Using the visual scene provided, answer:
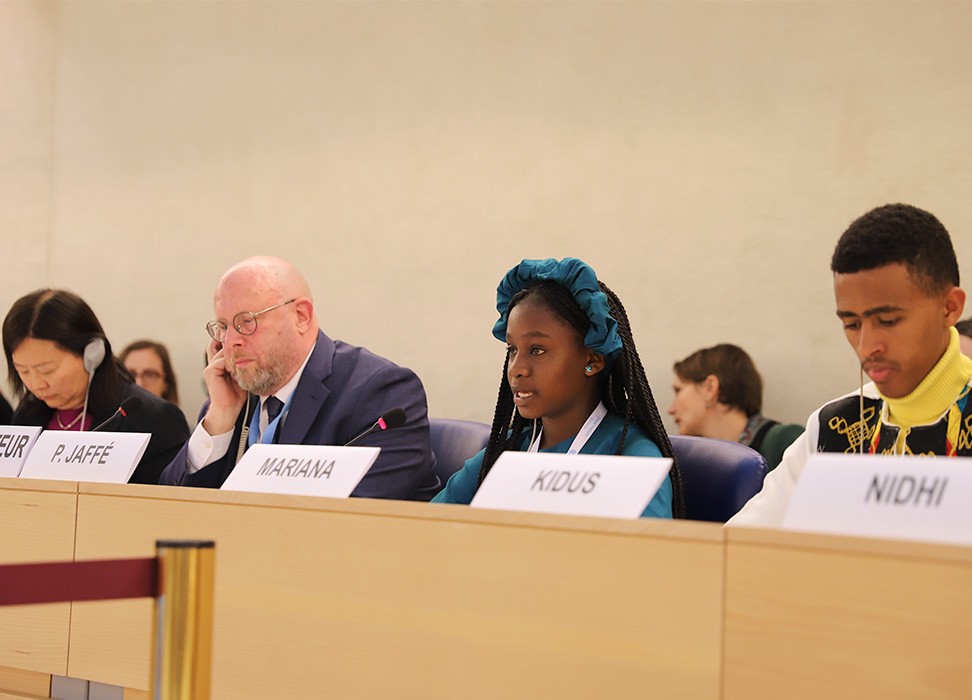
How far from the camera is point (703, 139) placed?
3.70m

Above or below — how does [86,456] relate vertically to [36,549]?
above

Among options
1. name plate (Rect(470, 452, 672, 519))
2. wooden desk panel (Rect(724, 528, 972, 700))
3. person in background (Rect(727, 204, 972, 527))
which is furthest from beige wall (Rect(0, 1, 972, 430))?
wooden desk panel (Rect(724, 528, 972, 700))

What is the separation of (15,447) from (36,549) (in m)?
0.50

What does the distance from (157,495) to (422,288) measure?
2625mm

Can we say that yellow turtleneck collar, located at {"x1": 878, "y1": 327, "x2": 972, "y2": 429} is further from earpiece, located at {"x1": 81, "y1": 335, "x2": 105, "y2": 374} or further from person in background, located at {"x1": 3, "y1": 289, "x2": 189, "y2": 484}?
earpiece, located at {"x1": 81, "y1": 335, "x2": 105, "y2": 374}

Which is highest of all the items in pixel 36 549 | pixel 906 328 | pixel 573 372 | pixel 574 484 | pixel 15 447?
pixel 906 328

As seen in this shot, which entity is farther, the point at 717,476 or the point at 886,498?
the point at 717,476

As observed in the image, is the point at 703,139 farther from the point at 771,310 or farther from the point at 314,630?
the point at 314,630

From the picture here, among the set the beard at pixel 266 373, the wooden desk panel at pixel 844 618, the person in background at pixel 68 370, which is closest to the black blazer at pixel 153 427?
the person in background at pixel 68 370

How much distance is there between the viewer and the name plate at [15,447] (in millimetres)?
2182

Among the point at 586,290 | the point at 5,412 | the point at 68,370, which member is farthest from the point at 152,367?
the point at 586,290

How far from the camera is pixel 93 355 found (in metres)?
2.86

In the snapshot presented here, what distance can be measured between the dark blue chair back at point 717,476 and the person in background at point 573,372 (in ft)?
0.16

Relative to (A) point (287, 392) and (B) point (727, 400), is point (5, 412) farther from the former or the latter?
(B) point (727, 400)
